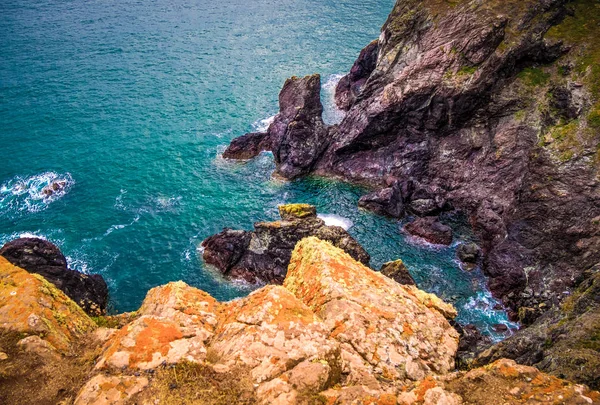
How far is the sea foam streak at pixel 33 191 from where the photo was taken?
180 ft

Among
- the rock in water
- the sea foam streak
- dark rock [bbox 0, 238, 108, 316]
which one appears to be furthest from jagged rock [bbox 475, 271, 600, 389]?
the sea foam streak

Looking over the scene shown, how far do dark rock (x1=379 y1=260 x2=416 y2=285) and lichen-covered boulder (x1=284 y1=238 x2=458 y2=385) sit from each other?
16740 millimetres

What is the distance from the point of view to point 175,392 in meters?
13.2

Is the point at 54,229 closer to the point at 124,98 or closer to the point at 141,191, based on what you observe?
the point at 141,191

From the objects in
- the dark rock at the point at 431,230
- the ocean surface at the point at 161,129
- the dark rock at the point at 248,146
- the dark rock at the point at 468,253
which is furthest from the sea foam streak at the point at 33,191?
the dark rock at the point at 468,253

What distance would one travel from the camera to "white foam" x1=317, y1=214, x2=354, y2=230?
50594mm

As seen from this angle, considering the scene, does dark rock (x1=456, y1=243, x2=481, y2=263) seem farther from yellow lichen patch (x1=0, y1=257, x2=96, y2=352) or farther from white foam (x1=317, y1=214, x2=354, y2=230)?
yellow lichen patch (x1=0, y1=257, x2=96, y2=352)

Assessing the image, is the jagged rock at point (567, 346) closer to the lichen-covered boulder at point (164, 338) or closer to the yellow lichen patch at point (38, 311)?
the lichen-covered boulder at point (164, 338)

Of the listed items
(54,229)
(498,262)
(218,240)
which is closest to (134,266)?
(218,240)

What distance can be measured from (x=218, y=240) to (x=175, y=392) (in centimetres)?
3444

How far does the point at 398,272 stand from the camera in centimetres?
4006

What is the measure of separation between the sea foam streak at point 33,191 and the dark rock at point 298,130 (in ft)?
97.6

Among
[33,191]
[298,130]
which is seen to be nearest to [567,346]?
[298,130]

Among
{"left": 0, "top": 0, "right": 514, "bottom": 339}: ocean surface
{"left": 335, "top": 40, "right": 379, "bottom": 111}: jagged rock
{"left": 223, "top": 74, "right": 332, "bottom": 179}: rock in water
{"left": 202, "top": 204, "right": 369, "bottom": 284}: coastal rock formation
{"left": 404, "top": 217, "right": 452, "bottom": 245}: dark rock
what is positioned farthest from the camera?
{"left": 335, "top": 40, "right": 379, "bottom": 111}: jagged rock
